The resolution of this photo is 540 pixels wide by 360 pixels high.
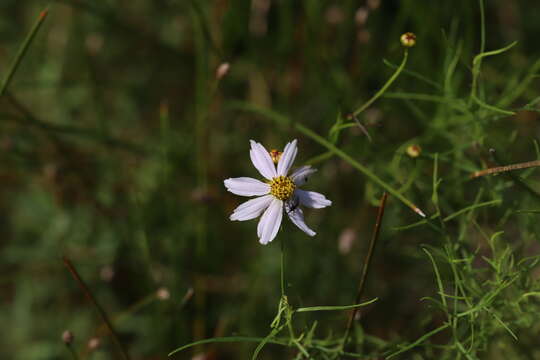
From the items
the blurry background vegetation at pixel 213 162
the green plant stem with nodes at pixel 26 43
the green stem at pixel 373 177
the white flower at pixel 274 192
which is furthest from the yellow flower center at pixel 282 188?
the green plant stem with nodes at pixel 26 43

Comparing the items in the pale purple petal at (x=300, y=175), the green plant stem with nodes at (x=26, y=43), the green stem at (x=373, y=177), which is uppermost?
the green plant stem with nodes at (x=26, y=43)

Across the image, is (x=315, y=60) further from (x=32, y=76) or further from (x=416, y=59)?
(x=32, y=76)

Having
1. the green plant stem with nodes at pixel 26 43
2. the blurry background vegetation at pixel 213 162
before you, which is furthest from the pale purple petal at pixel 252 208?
the green plant stem with nodes at pixel 26 43

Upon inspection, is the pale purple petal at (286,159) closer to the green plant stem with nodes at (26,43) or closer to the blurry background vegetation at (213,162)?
the blurry background vegetation at (213,162)

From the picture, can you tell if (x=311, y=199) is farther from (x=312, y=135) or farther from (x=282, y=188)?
(x=312, y=135)

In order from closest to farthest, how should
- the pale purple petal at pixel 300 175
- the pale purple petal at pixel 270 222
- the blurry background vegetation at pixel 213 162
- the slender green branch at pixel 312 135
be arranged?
1. the pale purple petal at pixel 270 222
2. the pale purple petal at pixel 300 175
3. the slender green branch at pixel 312 135
4. the blurry background vegetation at pixel 213 162

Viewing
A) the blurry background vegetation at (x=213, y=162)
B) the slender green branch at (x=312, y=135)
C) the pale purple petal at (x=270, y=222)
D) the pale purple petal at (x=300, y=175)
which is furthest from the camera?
the blurry background vegetation at (x=213, y=162)

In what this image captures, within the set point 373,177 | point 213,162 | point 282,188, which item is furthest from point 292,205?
point 213,162

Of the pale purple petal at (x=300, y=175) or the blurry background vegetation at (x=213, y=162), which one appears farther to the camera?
the blurry background vegetation at (x=213, y=162)

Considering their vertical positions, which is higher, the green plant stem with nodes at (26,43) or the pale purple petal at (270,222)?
the green plant stem with nodes at (26,43)
